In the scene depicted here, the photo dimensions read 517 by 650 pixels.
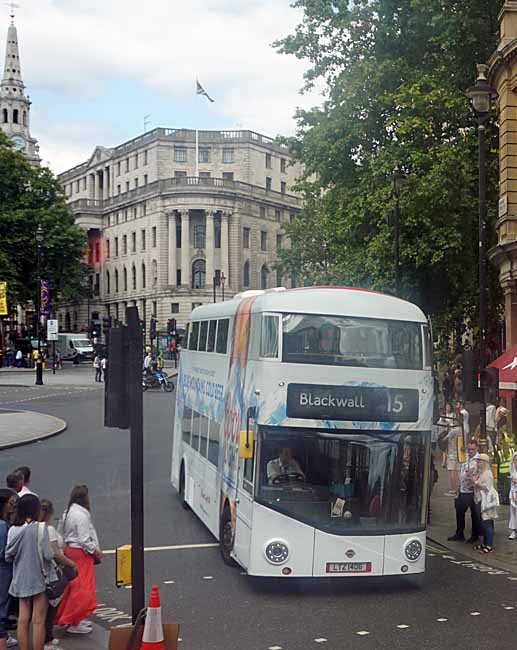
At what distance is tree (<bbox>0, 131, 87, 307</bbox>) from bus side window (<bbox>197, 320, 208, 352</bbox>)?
61.3m

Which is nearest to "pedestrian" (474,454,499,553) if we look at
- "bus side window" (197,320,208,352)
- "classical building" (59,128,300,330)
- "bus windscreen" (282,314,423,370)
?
"bus windscreen" (282,314,423,370)

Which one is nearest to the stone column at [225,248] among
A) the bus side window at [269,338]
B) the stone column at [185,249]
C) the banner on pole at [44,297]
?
the stone column at [185,249]

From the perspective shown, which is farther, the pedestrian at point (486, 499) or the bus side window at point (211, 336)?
the bus side window at point (211, 336)

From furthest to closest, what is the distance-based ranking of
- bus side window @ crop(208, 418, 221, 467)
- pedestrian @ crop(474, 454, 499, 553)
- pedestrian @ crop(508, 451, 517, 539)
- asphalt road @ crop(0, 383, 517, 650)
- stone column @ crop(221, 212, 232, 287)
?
1. stone column @ crop(221, 212, 232, 287)
2. pedestrian @ crop(508, 451, 517, 539)
3. bus side window @ crop(208, 418, 221, 467)
4. pedestrian @ crop(474, 454, 499, 553)
5. asphalt road @ crop(0, 383, 517, 650)

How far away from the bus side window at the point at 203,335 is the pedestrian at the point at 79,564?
658 cm

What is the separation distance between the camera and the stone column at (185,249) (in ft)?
350

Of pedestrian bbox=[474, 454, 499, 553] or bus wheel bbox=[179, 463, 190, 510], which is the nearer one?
pedestrian bbox=[474, 454, 499, 553]

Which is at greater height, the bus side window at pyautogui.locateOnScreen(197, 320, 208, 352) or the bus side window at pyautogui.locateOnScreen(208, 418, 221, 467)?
the bus side window at pyautogui.locateOnScreen(197, 320, 208, 352)

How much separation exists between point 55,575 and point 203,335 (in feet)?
26.6

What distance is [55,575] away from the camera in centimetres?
895

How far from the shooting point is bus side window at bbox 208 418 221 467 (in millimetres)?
14524

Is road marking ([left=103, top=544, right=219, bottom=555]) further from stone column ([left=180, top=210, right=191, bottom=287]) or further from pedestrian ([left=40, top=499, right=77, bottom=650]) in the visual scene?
stone column ([left=180, top=210, right=191, bottom=287])

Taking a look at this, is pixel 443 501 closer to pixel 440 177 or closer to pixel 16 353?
pixel 440 177

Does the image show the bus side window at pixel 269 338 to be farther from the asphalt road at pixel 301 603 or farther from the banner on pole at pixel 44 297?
the banner on pole at pixel 44 297
